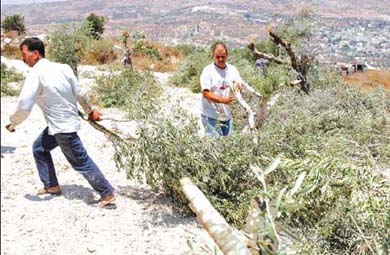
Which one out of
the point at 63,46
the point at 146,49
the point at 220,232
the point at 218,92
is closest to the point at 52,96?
the point at 218,92

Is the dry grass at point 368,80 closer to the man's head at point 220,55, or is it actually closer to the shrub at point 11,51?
the man's head at point 220,55

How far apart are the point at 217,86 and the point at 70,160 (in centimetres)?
130

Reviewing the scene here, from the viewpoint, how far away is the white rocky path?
3869 mm

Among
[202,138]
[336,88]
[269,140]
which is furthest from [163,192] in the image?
[336,88]

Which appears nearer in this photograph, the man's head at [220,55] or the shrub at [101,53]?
the man's head at [220,55]

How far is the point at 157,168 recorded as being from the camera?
4477mm

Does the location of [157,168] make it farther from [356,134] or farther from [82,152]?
[356,134]

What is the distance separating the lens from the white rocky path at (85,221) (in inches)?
152

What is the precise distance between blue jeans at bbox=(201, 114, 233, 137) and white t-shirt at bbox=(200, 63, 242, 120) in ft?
0.12

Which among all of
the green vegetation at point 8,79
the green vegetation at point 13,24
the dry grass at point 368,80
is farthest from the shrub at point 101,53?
the dry grass at point 368,80

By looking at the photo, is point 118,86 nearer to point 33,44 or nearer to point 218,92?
point 218,92

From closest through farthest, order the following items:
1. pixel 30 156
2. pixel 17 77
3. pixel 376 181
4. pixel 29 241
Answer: pixel 376 181, pixel 29 241, pixel 30 156, pixel 17 77

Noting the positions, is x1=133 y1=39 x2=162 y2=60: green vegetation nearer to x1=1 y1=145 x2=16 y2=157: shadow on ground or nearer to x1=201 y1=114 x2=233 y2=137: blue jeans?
x1=1 y1=145 x2=16 y2=157: shadow on ground

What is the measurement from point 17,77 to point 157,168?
7.80m
